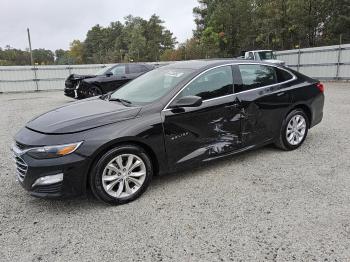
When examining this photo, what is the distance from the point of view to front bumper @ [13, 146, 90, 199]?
309 cm

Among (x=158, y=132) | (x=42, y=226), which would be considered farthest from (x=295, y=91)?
(x=42, y=226)

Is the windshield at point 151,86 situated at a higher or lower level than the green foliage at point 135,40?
lower

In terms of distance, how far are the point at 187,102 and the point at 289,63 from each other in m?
18.7

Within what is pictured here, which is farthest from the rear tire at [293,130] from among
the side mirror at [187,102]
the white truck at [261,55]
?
the white truck at [261,55]

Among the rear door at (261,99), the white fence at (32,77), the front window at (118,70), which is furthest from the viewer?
the white fence at (32,77)

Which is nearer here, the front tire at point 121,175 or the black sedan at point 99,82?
the front tire at point 121,175

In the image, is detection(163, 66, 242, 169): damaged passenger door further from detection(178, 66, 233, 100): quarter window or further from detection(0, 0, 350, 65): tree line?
detection(0, 0, 350, 65): tree line

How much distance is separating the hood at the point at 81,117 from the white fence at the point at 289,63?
16.2 m

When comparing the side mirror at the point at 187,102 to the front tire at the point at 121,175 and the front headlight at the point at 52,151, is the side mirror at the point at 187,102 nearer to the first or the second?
the front tire at the point at 121,175

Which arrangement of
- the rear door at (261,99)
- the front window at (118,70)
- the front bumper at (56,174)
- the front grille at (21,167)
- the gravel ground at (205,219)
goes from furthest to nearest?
the front window at (118,70) → the rear door at (261,99) → the front grille at (21,167) → the front bumper at (56,174) → the gravel ground at (205,219)

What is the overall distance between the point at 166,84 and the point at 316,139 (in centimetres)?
329

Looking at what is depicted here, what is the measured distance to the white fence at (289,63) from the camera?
16845 mm

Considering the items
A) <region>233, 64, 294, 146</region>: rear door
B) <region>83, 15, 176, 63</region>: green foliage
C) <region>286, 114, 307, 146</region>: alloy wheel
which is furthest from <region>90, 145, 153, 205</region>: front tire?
<region>83, 15, 176, 63</region>: green foliage

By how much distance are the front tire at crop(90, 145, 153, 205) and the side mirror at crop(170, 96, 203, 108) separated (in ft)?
2.28
